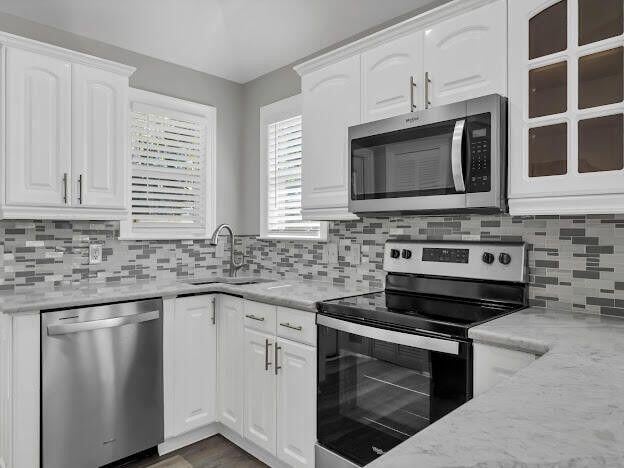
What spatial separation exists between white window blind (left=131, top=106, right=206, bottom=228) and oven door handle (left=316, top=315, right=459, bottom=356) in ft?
5.52

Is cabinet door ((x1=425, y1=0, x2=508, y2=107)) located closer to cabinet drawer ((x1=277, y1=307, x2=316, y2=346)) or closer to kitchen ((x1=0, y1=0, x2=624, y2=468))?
kitchen ((x1=0, y1=0, x2=624, y2=468))

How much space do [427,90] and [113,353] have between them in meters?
2.06

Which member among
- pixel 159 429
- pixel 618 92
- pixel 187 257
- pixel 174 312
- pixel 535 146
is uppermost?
pixel 618 92

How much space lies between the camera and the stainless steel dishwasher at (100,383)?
203 centimetres

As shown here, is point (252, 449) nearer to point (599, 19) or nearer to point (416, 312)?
point (416, 312)

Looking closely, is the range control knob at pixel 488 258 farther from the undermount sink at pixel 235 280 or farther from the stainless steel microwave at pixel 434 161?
the undermount sink at pixel 235 280

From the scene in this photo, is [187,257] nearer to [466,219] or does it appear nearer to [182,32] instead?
[182,32]

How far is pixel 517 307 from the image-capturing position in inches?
73.8

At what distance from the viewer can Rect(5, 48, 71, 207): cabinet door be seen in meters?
2.19

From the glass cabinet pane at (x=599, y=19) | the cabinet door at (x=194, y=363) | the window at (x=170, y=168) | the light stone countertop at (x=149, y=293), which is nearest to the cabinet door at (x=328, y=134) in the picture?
the light stone countertop at (x=149, y=293)

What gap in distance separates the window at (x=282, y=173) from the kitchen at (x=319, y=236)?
0.9 inches

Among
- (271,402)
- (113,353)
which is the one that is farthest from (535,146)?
(113,353)

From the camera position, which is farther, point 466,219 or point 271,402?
point 271,402

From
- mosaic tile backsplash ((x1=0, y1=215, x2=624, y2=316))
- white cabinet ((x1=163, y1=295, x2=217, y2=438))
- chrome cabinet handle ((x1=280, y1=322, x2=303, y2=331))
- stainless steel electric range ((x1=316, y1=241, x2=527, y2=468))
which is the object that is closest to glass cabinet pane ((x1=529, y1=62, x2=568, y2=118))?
mosaic tile backsplash ((x1=0, y1=215, x2=624, y2=316))
